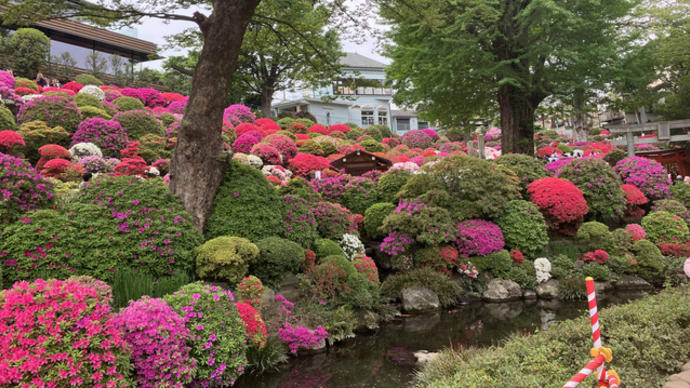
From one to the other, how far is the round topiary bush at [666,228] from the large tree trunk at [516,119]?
448 cm

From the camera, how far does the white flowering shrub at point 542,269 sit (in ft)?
34.9

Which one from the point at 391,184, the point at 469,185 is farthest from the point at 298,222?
the point at 469,185

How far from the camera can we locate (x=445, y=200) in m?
10.8

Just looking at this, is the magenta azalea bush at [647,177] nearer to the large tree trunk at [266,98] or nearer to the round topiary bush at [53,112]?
the round topiary bush at [53,112]

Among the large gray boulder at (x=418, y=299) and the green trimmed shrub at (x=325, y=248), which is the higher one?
the green trimmed shrub at (x=325, y=248)

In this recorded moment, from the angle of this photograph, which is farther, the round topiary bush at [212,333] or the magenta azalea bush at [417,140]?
the magenta azalea bush at [417,140]

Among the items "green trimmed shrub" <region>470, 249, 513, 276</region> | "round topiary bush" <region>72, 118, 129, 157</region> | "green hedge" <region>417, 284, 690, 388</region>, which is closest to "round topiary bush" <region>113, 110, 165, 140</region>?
"round topiary bush" <region>72, 118, 129, 157</region>

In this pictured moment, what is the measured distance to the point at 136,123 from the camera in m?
15.3

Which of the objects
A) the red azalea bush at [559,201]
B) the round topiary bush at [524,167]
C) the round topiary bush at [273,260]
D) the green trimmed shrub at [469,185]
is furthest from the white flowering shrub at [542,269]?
the round topiary bush at [273,260]

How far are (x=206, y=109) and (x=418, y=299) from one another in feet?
19.5

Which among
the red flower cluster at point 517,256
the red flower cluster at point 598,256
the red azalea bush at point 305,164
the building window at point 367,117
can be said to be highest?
the building window at point 367,117

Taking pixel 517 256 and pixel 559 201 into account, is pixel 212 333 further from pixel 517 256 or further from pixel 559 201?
pixel 559 201

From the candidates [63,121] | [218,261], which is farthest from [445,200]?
[63,121]

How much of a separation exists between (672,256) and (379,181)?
8.62 m
